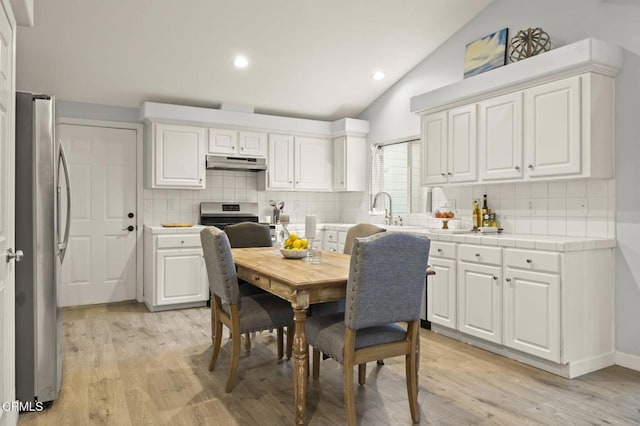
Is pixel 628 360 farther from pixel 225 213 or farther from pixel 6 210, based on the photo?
pixel 225 213

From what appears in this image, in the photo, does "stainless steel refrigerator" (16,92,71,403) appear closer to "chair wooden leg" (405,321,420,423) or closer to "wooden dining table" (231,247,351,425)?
"wooden dining table" (231,247,351,425)

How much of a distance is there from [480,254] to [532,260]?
442 millimetres

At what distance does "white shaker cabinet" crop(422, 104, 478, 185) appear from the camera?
396 cm

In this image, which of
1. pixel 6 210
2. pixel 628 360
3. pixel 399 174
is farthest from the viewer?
pixel 399 174

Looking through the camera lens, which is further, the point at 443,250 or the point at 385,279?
the point at 443,250

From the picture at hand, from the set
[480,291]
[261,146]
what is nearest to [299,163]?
[261,146]

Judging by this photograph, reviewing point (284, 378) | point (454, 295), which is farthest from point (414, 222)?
point (284, 378)

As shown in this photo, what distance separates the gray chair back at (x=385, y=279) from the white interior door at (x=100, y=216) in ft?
12.7

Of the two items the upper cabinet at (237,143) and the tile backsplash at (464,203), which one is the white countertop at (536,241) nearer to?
the tile backsplash at (464,203)

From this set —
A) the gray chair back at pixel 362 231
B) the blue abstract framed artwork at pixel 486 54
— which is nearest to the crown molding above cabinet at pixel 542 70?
the blue abstract framed artwork at pixel 486 54

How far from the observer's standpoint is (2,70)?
76.9 inches

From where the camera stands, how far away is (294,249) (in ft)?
10.0

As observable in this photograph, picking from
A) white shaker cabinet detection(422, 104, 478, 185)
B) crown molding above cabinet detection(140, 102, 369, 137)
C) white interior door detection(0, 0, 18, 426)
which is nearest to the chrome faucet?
crown molding above cabinet detection(140, 102, 369, 137)

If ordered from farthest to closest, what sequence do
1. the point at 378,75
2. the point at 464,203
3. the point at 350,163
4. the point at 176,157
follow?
the point at 350,163
the point at 378,75
the point at 176,157
the point at 464,203
